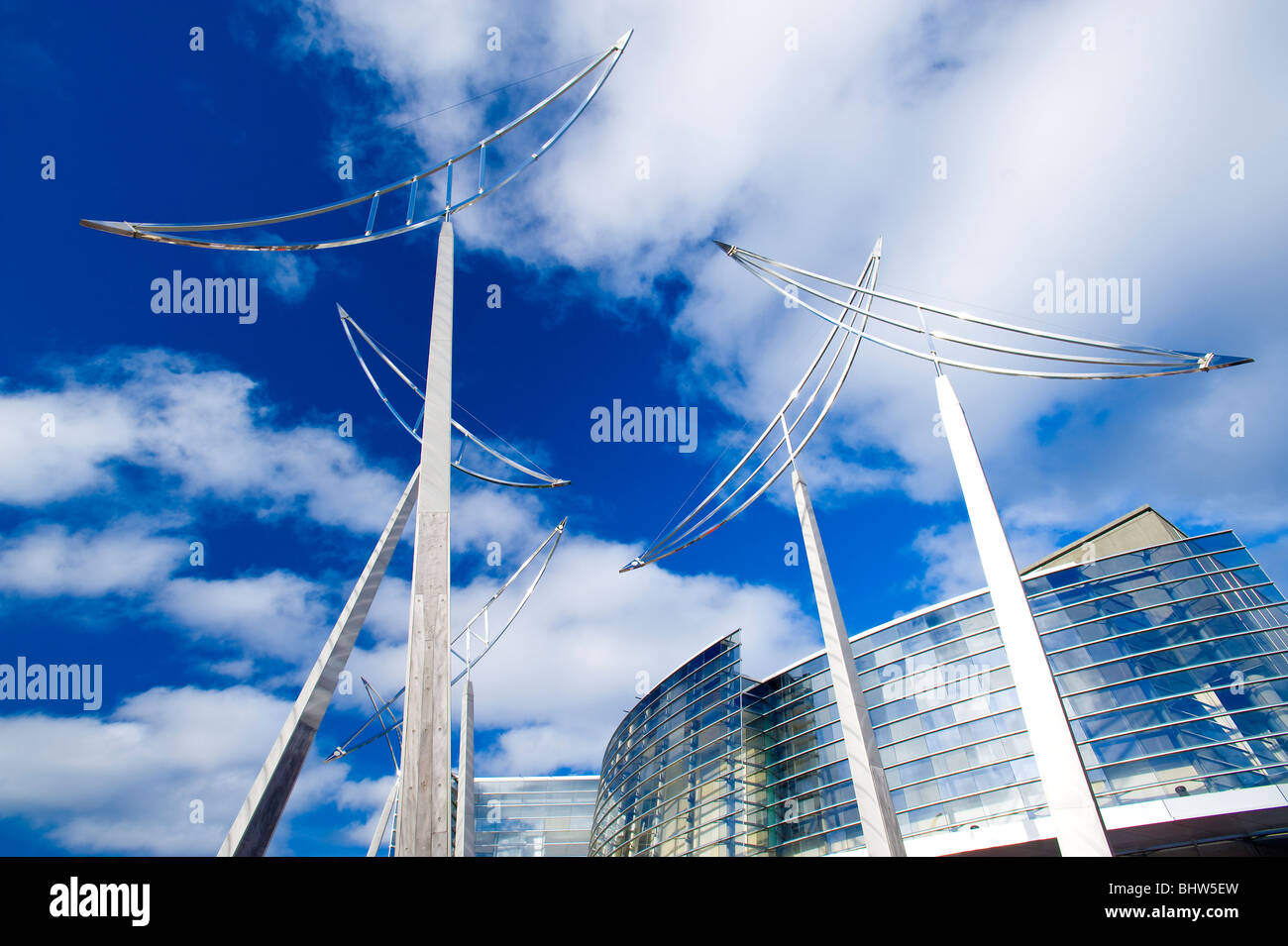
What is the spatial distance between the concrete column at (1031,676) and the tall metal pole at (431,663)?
10651mm

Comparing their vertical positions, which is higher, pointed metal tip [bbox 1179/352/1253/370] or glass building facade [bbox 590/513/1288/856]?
pointed metal tip [bbox 1179/352/1253/370]

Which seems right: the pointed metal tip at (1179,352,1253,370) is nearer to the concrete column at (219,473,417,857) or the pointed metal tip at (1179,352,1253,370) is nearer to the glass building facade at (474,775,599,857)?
the concrete column at (219,473,417,857)

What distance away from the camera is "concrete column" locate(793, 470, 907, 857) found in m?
15.7

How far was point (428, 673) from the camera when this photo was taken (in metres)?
8.81

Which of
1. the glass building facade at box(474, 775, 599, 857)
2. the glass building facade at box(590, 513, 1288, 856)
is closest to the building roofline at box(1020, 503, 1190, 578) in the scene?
the glass building facade at box(590, 513, 1288, 856)

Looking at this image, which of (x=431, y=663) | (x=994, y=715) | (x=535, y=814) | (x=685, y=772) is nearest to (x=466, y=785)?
(x=685, y=772)

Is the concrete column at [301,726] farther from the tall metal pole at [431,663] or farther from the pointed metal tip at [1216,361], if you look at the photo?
the pointed metal tip at [1216,361]

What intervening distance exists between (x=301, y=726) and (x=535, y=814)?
239 feet

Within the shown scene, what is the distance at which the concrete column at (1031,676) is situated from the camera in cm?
1166

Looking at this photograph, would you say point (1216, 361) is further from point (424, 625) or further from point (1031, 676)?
point (424, 625)

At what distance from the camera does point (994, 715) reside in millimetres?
33938

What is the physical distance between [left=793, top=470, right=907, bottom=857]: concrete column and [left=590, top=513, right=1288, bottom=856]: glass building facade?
18563mm
